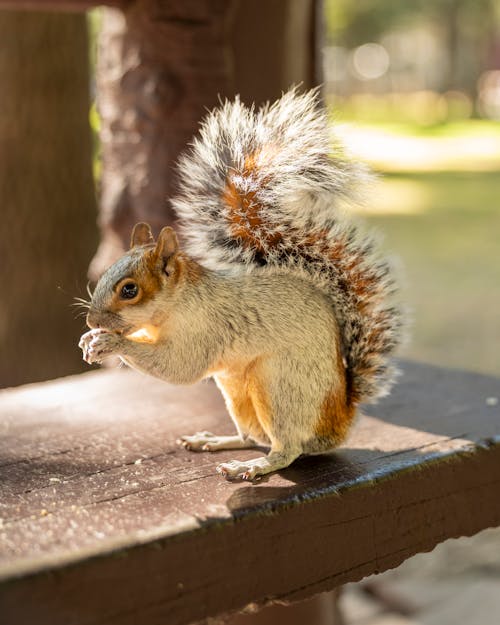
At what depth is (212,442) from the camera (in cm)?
152

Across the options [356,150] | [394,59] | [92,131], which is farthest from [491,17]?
[356,150]

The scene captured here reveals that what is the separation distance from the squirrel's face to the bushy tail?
0.44 feet

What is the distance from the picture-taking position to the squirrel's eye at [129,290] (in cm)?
131

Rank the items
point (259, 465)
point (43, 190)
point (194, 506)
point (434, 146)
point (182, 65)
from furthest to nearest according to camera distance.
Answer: point (434, 146), point (43, 190), point (182, 65), point (259, 465), point (194, 506)

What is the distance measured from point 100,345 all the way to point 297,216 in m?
0.36

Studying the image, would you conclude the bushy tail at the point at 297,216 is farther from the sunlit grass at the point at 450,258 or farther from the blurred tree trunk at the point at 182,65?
the sunlit grass at the point at 450,258

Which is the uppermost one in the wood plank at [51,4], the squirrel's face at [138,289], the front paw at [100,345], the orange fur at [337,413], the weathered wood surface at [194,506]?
the wood plank at [51,4]

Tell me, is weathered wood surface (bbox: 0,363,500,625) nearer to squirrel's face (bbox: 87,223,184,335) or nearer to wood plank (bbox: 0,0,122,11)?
squirrel's face (bbox: 87,223,184,335)

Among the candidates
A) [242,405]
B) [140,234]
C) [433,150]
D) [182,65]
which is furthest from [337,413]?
[433,150]

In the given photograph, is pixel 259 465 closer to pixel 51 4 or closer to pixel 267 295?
pixel 267 295

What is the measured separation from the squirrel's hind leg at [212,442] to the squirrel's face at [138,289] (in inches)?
9.8

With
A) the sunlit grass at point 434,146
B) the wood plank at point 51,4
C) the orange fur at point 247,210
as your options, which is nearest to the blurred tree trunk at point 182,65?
the wood plank at point 51,4

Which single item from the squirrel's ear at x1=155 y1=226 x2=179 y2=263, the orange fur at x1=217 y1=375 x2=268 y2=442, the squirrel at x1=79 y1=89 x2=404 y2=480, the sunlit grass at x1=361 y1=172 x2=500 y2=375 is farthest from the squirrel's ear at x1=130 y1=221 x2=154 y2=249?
the sunlit grass at x1=361 y1=172 x2=500 y2=375

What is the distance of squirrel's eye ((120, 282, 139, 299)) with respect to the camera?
1.31 m
